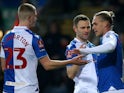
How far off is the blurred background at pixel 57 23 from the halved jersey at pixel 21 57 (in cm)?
363

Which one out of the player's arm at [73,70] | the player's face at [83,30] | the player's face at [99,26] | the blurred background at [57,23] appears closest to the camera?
the player's face at [99,26]

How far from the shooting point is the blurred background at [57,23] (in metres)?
16.2

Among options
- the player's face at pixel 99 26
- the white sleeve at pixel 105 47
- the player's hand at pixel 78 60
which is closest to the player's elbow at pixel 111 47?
the white sleeve at pixel 105 47

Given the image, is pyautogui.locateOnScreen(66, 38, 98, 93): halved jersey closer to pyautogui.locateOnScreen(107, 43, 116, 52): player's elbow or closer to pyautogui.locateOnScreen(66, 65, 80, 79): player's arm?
pyautogui.locateOnScreen(66, 65, 80, 79): player's arm

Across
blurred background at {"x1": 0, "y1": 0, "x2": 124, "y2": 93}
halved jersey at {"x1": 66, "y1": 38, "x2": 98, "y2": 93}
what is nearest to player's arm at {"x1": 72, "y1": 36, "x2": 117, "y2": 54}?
halved jersey at {"x1": 66, "y1": 38, "x2": 98, "y2": 93}

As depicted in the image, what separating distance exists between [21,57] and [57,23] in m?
7.09

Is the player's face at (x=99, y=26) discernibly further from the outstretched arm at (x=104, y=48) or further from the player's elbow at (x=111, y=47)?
the player's elbow at (x=111, y=47)

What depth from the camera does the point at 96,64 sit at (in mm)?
11094

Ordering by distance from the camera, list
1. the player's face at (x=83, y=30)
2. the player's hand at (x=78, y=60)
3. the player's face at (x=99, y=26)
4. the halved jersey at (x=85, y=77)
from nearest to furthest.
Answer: the player's hand at (x=78, y=60) < the player's face at (x=99, y=26) < the halved jersey at (x=85, y=77) < the player's face at (x=83, y=30)

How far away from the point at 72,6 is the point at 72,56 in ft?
23.7

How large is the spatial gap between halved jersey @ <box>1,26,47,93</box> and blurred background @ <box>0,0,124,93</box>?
143 inches

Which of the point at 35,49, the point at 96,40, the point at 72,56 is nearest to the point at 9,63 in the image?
the point at 35,49

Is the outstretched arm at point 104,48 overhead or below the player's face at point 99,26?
below

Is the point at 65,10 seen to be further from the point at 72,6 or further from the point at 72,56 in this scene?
the point at 72,56
